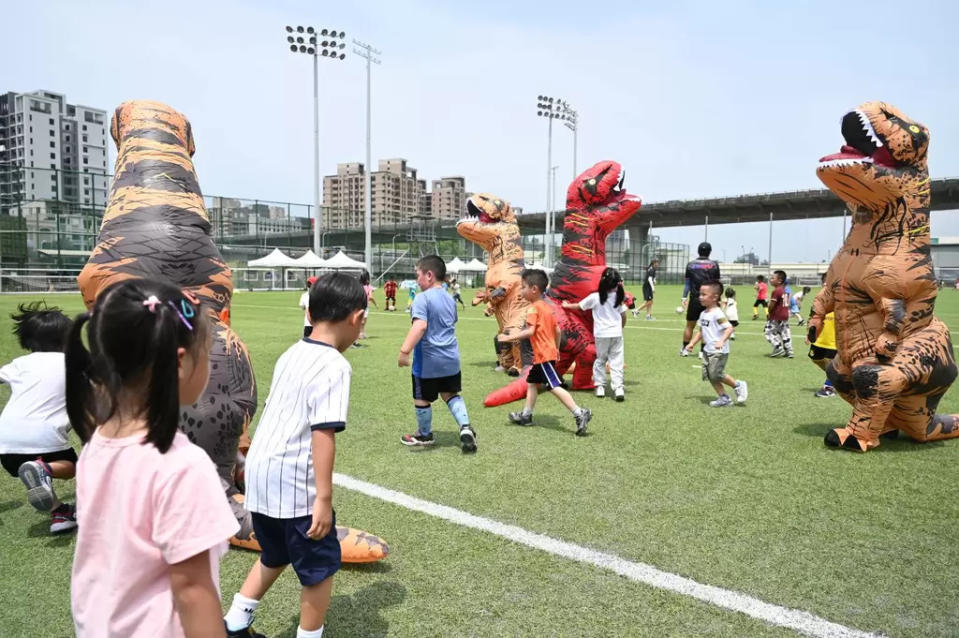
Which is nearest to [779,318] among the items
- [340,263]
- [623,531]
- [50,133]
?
[623,531]

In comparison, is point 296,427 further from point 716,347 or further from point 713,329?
point 713,329

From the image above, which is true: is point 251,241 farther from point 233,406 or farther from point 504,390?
point 233,406

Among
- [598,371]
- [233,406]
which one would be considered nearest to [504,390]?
[598,371]

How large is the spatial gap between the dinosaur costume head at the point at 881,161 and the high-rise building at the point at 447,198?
3185 inches

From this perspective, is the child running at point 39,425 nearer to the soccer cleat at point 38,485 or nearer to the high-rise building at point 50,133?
the soccer cleat at point 38,485

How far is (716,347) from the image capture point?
689cm

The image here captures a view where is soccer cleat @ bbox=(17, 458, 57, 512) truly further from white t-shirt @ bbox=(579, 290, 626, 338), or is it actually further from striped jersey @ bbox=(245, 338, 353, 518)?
white t-shirt @ bbox=(579, 290, 626, 338)

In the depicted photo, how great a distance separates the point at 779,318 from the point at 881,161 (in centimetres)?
603

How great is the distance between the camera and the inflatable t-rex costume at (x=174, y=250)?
11.4ft

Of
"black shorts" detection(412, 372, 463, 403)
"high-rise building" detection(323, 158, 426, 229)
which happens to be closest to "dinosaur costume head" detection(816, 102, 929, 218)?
"black shorts" detection(412, 372, 463, 403)

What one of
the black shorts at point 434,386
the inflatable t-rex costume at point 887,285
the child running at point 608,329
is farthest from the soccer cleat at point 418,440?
the inflatable t-rex costume at point 887,285

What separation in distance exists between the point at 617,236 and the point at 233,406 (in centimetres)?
5817

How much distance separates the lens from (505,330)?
8945 millimetres

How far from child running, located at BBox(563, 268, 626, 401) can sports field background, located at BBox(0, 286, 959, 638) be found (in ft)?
2.72
